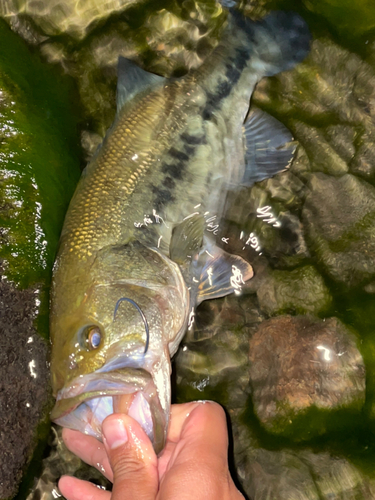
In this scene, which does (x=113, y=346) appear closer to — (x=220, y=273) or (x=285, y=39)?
(x=220, y=273)

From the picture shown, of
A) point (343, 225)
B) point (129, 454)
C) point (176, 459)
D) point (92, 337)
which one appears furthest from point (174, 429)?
point (343, 225)

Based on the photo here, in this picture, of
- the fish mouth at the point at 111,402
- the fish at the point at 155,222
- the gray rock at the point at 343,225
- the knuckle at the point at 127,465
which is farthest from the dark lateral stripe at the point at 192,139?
the knuckle at the point at 127,465

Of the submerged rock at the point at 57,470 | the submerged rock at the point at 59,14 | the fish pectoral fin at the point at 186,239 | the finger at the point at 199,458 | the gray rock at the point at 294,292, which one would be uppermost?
the submerged rock at the point at 59,14

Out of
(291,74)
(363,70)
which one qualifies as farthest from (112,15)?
(363,70)

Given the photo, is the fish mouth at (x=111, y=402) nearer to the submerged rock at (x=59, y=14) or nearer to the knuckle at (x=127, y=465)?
the knuckle at (x=127, y=465)

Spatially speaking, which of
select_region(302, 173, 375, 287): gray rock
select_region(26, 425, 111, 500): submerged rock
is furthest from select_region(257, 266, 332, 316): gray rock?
select_region(26, 425, 111, 500): submerged rock

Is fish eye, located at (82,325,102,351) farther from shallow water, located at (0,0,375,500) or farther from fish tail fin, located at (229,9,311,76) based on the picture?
fish tail fin, located at (229,9,311,76)
